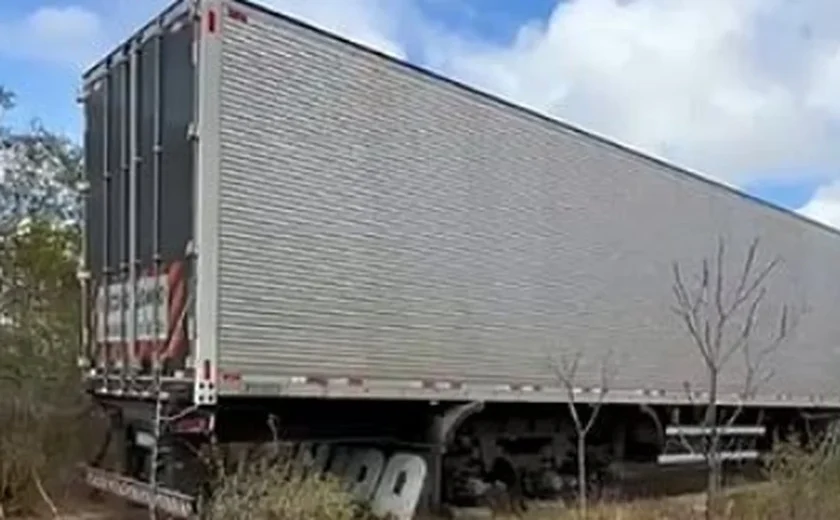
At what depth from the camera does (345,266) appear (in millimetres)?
10055

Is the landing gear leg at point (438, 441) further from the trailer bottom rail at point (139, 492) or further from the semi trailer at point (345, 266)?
the trailer bottom rail at point (139, 492)

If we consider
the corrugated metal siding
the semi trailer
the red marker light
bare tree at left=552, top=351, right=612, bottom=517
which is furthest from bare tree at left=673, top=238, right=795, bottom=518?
the red marker light

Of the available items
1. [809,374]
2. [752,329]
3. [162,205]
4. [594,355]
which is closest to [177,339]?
[162,205]

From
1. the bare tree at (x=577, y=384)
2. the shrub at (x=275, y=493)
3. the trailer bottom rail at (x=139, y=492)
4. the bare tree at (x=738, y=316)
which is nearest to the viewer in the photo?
the shrub at (x=275, y=493)

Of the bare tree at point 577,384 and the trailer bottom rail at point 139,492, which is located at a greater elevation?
the bare tree at point 577,384

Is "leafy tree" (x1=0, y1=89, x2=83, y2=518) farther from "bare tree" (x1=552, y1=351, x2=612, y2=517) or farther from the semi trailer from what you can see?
"bare tree" (x1=552, y1=351, x2=612, y2=517)

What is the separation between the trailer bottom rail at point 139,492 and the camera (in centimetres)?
877

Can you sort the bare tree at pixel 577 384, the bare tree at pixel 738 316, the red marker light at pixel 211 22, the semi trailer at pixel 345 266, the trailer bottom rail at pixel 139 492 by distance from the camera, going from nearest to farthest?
the trailer bottom rail at pixel 139 492 < the red marker light at pixel 211 22 < the semi trailer at pixel 345 266 < the bare tree at pixel 577 384 < the bare tree at pixel 738 316

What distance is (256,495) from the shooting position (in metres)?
8.25

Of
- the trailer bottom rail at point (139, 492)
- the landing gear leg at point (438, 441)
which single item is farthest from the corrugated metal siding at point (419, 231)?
the trailer bottom rail at point (139, 492)

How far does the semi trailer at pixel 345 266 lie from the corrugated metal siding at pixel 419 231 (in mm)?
23

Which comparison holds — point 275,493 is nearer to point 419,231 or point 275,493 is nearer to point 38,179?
point 419,231

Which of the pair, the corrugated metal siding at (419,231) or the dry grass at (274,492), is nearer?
the dry grass at (274,492)

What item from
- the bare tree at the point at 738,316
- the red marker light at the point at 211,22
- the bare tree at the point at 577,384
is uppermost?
the red marker light at the point at 211,22
